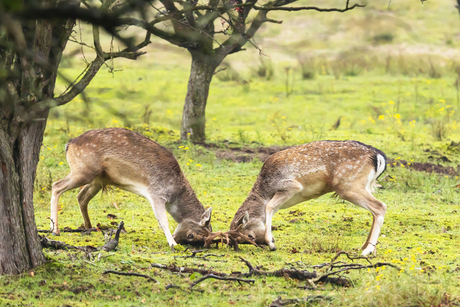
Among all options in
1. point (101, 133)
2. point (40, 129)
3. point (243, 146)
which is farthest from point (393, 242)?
point (243, 146)

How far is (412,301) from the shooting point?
452 centimetres

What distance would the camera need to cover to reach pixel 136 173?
7777 mm

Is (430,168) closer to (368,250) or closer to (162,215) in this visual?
(368,250)

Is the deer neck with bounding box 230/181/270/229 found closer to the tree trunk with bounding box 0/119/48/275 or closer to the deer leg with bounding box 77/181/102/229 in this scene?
the deer leg with bounding box 77/181/102/229

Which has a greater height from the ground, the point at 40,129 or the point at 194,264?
the point at 40,129

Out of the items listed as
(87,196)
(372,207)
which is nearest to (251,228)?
(372,207)

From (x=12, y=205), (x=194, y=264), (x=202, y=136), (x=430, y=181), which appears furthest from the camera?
(x=202, y=136)

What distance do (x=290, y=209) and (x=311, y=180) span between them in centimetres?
221

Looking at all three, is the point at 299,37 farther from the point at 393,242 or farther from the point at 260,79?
the point at 393,242

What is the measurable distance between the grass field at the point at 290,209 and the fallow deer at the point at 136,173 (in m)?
0.40

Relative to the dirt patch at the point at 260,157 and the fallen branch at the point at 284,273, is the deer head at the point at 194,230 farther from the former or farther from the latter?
the dirt patch at the point at 260,157

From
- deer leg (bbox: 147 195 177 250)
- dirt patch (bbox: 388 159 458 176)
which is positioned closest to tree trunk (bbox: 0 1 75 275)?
deer leg (bbox: 147 195 177 250)

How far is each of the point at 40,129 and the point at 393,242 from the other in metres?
4.68

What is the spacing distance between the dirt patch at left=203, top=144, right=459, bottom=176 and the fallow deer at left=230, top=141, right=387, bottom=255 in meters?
4.19
